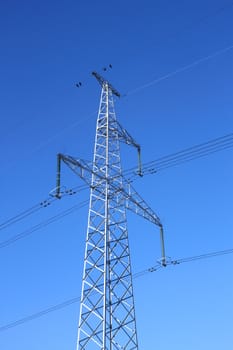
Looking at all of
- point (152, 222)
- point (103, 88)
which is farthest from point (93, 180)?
point (103, 88)

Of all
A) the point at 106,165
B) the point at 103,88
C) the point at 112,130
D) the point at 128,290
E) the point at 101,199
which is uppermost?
the point at 103,88

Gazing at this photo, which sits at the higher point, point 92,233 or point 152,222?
point 152,222

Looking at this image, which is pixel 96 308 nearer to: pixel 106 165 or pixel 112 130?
pixel 106 165

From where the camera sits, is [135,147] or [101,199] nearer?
[101,199]

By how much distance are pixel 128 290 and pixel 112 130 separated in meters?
10.6

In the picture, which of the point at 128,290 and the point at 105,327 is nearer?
the point at 105,327

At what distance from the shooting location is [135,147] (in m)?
34.8

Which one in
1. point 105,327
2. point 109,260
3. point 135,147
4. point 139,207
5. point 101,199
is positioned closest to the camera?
point 105,327

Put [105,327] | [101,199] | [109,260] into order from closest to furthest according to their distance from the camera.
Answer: [105,327] < [109,260] < [101,199]

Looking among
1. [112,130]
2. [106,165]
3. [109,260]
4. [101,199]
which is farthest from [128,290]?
[112,130]

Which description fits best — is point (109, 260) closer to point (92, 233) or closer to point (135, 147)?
point (92, 233)

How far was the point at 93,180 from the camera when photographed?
97.8 ft

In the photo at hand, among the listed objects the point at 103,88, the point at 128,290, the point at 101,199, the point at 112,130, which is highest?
the point at 103,88

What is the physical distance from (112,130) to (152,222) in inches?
257
